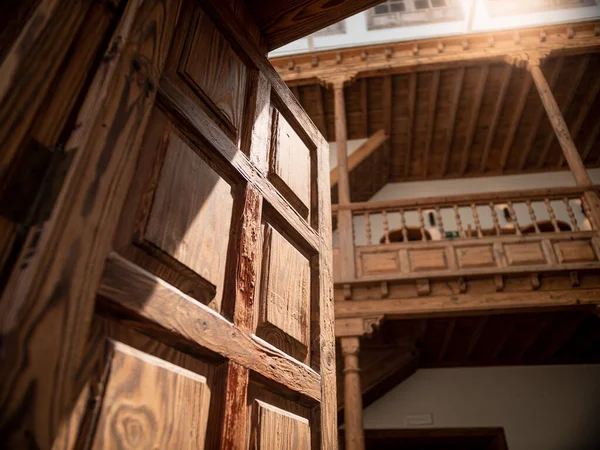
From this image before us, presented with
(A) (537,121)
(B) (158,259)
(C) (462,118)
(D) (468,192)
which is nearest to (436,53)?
(C) (462,118)

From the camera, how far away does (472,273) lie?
16.4ft

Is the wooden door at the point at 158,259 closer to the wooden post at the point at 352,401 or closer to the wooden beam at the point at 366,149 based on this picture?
the wooden post at the point at 352,401

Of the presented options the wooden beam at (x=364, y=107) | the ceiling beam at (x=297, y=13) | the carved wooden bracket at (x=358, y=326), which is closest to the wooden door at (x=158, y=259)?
the ceiling beam at (x=297, y=13)

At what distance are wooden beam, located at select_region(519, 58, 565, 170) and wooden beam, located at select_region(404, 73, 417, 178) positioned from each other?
232 centimetres

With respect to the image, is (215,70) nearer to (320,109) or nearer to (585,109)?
(320,109)

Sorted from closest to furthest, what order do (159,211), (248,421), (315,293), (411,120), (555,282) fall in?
(159,211), (248,421), (315,293), (555,282), (411,120)

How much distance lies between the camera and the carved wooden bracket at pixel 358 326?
496 cm

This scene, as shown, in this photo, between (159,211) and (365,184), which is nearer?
(159,211)

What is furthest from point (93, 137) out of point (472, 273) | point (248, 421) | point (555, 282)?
point (555, 282)

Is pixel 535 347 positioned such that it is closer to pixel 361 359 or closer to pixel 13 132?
pixel 361 359

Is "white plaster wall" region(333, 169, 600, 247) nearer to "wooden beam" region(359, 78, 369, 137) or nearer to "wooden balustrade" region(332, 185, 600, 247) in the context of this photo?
"wooden beam" region(359, 78, 369, 137)

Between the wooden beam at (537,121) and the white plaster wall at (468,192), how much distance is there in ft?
1.66

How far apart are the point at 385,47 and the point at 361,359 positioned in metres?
5.14

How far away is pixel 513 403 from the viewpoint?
23.5 ft
